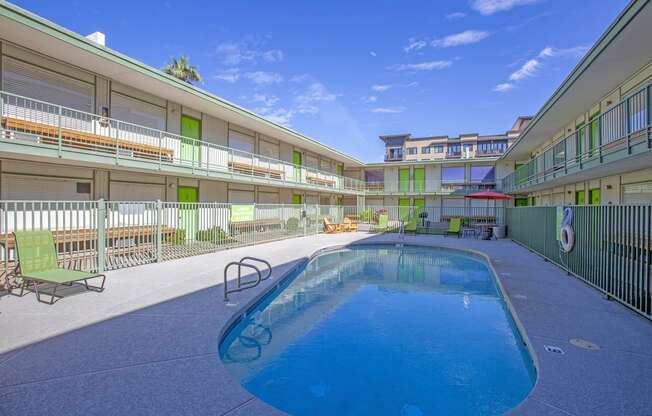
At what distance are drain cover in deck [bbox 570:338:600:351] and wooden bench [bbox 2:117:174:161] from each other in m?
11.7

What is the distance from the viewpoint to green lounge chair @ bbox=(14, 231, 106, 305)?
588cm

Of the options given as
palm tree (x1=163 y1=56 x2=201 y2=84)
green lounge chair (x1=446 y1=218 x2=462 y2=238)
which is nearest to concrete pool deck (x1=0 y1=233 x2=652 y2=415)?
green lounge chair (x1=446 y1=218 x2=462 y2=238)

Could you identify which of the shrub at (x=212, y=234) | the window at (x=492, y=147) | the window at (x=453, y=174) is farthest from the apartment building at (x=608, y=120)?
the window at (x=492, y=147)

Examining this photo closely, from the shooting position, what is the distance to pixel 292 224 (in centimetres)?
1752

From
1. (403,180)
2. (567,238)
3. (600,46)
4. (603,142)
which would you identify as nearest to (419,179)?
(403,180)

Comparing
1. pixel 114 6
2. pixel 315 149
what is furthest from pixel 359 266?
pixel 315 149

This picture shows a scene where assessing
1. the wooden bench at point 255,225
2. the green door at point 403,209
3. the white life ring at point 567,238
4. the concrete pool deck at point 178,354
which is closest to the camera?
the concrete pool deck at point 178,354

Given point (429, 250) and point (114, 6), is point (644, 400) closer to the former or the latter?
point (429, 250)

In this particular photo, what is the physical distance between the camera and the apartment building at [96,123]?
8578mm

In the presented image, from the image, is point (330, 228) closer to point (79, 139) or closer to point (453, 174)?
point (79, 139)

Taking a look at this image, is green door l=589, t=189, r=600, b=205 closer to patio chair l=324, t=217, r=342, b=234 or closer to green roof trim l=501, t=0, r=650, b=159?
green roof trim l=501, t=0, r=650, b=159

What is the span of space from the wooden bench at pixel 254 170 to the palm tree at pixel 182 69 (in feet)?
58.0

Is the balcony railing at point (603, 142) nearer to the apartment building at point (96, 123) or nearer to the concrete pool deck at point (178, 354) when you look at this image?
the concrete pool deck at point (178, 354)

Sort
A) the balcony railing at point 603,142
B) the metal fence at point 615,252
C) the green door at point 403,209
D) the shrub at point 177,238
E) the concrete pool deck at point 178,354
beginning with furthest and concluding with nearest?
the green door at point 403,209
the shrub at point 177,238
the balcony railing at point 603,142
the metal fence at point 615,252
the concrete pool deck at point 178,354
